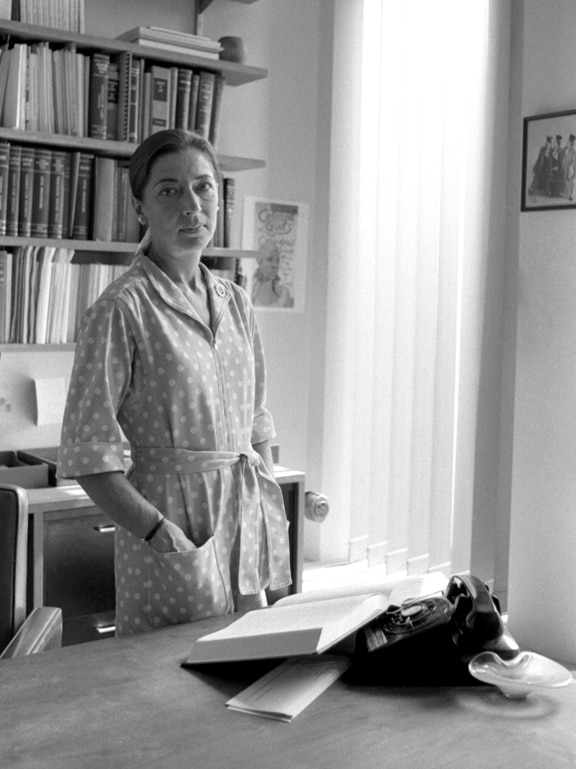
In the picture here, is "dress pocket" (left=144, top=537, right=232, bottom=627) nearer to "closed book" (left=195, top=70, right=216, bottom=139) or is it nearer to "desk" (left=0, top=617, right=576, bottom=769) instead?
"desk" (left=0, top=617, right=576, bottom=769)

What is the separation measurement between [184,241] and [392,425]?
7.09ft

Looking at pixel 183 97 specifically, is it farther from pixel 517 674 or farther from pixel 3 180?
pixel 517 674

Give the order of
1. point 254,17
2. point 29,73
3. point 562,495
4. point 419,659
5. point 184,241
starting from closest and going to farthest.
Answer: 1. point 419,659
2. point 184,241
3. point 29,73
4. point 562,495
5. point 254,17

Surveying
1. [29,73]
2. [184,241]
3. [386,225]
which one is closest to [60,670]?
[184,241]

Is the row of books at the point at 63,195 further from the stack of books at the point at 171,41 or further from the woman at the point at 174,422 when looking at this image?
the woman at the point at 174,422

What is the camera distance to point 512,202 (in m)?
3.90

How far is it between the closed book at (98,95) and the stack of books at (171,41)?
139mm

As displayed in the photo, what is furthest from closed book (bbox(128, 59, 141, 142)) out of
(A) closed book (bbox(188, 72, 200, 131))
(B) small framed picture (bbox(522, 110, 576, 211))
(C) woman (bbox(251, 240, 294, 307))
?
(B) small framed picture (bbox(522, 110, 576, 211))

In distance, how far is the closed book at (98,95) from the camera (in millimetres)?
3119

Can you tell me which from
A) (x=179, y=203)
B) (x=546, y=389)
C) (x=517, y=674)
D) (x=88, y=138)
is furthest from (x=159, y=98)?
(x=517, y=674)

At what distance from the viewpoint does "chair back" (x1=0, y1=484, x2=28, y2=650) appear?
2.06 meters

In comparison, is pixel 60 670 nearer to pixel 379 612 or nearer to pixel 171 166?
pixel 379 612

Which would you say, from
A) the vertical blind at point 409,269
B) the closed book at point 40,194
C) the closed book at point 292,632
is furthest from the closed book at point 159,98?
the closed book at point 292,632

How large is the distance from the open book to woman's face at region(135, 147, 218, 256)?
2.39 ft
